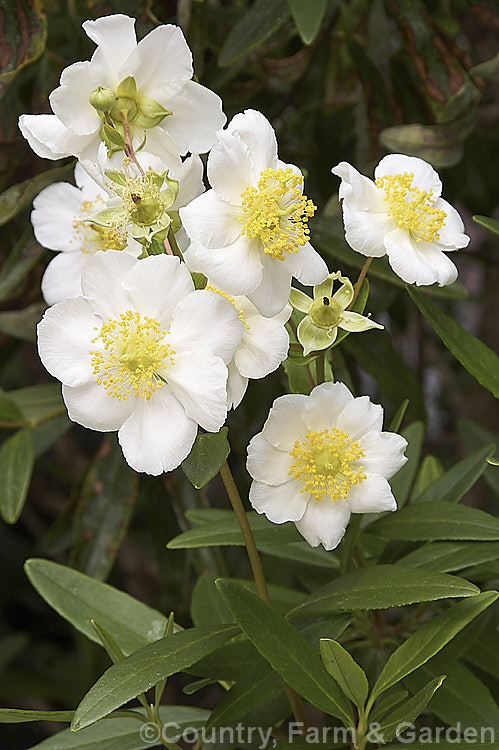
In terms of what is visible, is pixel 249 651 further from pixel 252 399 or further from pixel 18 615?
pixel 18 615

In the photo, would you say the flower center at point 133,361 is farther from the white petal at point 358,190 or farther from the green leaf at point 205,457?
the white petal at point 358,190

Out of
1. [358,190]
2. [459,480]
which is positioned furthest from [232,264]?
[459,480]

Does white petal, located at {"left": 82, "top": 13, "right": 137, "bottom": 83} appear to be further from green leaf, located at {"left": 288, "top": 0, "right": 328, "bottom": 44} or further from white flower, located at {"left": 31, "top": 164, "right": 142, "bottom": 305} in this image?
green leaf, located at {"left": 288, "top": 0, "right": 328, "bottom": 44}

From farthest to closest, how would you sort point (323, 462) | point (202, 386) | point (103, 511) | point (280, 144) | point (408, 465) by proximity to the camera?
point (280, 144) < point (103, 511) < point (408, 465) < point (323, 462) < point (202, 386)

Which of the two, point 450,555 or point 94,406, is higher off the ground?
point 94,406

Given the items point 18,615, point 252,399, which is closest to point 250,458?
point 252,399

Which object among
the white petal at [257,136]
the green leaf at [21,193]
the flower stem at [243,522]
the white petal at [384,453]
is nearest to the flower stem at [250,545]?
the flower stem at [243,522]

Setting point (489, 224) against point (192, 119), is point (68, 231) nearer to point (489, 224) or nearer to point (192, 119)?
point (192, 119)
